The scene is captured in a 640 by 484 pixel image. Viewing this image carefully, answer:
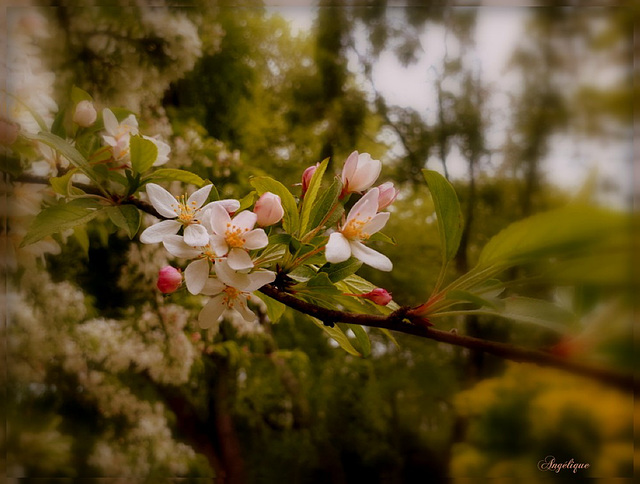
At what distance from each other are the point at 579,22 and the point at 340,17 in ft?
2.03

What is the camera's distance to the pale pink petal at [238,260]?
284mm

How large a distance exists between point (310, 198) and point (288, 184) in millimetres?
720

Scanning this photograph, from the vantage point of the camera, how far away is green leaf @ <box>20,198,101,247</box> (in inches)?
13.9

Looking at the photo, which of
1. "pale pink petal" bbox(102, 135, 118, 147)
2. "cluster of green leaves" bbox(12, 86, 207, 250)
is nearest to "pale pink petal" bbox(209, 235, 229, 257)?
"cluster of green leaves" bbox(12, 86, 207, 250)

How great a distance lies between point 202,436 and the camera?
1.15 m

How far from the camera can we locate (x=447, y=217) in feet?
0.94

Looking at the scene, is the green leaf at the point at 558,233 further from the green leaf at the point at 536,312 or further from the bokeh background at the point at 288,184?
the bokeh background at the point at 288,184

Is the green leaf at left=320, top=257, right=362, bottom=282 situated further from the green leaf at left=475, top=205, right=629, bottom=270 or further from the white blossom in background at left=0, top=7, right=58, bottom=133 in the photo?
the white blossom in background at left=0, top=7, right=58, bottom=133

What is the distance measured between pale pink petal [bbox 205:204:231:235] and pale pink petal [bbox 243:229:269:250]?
17 mm

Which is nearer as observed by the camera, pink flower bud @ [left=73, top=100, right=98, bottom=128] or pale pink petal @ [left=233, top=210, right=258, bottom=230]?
pale pink petal @ [left=233, top=210, right=258, bottom=230]

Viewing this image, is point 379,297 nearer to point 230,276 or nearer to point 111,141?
point 230,276

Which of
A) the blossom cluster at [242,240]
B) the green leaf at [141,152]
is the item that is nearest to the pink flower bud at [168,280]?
the blossom cluster at [242,240]

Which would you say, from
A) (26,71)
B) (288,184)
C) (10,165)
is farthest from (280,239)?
(288,184)

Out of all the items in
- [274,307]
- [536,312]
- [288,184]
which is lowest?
[288,184]
